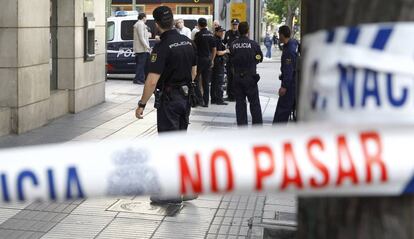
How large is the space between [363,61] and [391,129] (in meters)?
0.17

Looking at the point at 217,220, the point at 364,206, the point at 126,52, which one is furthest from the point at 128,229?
the point at 126,52

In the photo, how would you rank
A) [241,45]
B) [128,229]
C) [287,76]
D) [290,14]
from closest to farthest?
[128,229]
[287,76]
[241,45]
[290,14]

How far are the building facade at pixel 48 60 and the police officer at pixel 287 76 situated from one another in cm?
357

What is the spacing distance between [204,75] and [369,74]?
12148mm

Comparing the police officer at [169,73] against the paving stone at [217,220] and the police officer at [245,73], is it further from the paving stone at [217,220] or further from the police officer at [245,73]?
the police officer at [245,73]

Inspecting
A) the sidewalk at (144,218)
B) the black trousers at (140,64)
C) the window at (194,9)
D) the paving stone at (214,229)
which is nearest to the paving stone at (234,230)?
the sidewalk at (144,218)

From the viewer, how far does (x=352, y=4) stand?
5.30 feet

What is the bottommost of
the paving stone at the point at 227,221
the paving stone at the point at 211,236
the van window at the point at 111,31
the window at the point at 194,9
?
the paving stone at the point at 211,236

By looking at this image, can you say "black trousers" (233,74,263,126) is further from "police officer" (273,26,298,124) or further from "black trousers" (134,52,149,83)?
"black trousers" (134,52,149,83)

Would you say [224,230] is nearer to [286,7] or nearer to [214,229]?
[214,229]

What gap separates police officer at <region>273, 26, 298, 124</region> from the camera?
9.25 meters

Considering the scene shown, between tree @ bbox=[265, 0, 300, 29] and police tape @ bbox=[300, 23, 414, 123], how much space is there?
48.5 m

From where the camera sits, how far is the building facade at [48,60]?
9445mm

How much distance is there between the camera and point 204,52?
531 inches
